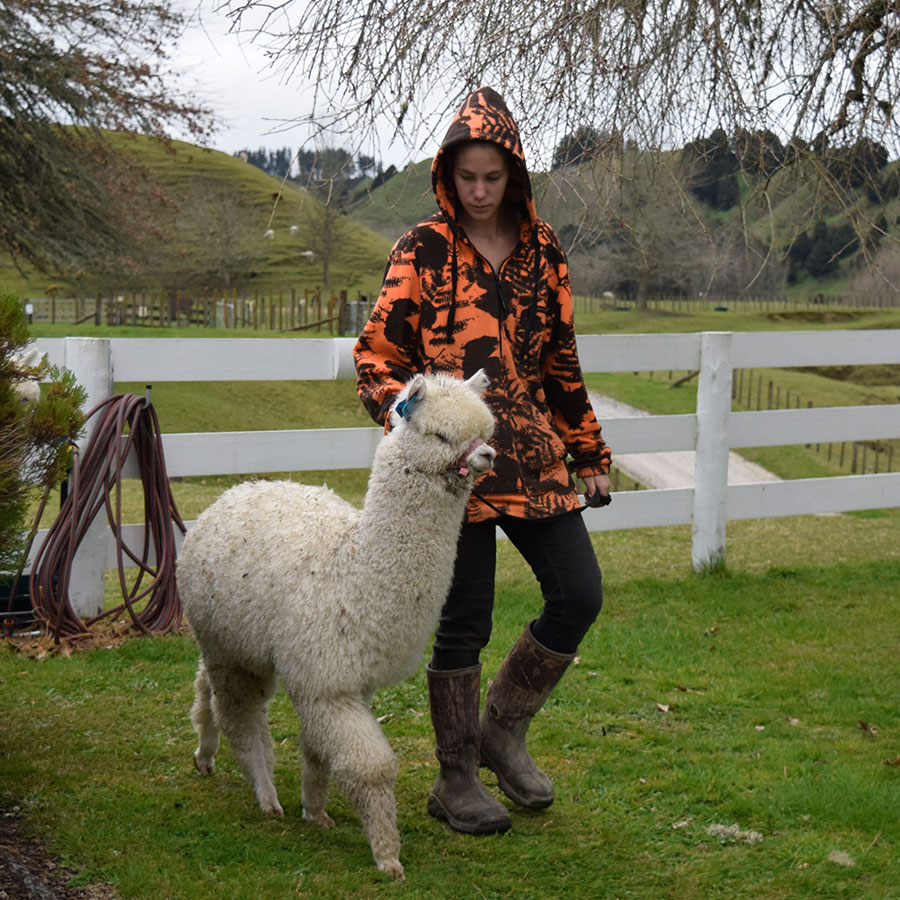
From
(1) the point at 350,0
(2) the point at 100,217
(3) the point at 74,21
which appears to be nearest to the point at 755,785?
(1) the point at 350,0

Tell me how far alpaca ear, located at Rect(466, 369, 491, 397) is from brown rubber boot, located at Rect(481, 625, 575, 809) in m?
0.93

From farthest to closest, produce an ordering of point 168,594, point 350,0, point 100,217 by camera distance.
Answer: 1. point 100,217
2. point 168,594
3. point 350,0

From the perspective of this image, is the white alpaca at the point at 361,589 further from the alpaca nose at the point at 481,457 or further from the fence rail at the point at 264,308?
the fence rail at the point at 264,308

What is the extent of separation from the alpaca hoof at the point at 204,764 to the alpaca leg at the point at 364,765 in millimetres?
915

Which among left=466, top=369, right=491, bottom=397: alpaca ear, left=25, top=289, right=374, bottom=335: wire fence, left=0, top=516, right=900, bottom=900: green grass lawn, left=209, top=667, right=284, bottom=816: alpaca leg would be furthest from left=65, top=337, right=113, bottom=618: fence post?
left=25, top=289, right=374, bottom=335: wire fence

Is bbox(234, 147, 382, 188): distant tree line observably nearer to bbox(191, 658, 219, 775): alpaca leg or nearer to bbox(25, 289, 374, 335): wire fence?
bbox(191, 658, 219, 775): alpaca leg

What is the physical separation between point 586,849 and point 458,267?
1.81m

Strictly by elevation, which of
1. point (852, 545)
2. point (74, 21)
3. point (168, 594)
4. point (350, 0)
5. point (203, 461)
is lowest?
point (852, 545)

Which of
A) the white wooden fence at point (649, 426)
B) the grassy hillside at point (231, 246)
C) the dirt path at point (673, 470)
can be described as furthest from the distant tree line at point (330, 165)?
the grassy hillside at point (231, 246)

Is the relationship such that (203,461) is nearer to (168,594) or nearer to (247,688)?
(168,594)

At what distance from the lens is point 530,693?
134 inches

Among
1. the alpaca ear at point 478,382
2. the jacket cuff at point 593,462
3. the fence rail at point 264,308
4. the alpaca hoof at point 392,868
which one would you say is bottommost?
the alpaca hoof at point 392,868

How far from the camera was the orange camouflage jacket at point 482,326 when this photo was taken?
3.10 m

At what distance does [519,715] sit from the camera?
11.3 feet
